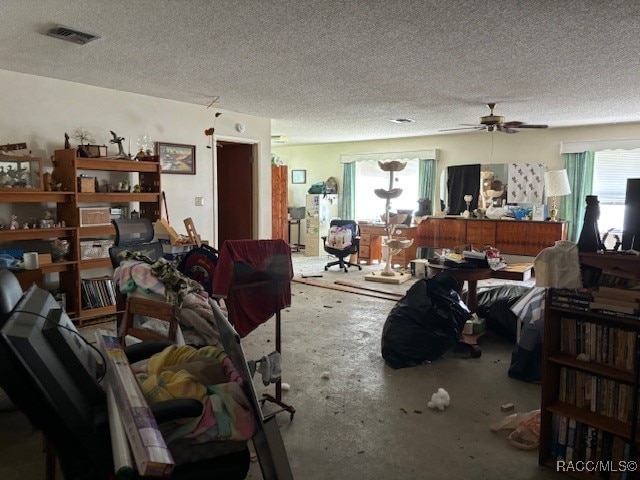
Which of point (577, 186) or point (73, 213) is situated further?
point (577, 186)

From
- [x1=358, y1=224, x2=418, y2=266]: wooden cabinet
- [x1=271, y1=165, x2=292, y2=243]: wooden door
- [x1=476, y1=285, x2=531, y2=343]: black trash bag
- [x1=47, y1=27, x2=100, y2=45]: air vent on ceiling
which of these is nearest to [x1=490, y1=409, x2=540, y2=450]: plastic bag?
[x1=476, y1=285, x2=531, y2=343]: black trash bag

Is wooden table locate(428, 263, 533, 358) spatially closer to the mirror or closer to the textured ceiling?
the textured ceiling

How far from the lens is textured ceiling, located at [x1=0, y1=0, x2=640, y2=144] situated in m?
2.78

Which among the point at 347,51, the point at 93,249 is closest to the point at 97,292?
the point at 93,249

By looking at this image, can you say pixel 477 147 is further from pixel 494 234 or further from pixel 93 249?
pixel 93 249

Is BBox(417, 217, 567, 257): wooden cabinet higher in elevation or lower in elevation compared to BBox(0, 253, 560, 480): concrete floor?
higher

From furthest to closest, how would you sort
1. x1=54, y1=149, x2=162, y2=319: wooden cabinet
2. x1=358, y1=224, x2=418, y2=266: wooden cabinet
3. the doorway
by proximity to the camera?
x1=358, y1=224, x2=418, y2=266: wooden cabinet, the doorway, x1=54, y1=149, x2=162, y2=319: wooden cabinet

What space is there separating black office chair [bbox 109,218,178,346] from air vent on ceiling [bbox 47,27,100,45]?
1.32m

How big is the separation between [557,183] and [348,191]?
4.05 meters

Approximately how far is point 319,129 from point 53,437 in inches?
271

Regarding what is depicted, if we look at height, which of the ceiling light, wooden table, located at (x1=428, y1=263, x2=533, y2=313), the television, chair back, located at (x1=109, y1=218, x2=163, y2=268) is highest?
the ceiling light

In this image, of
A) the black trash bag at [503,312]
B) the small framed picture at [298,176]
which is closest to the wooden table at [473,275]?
the black trash bag at [503,312]

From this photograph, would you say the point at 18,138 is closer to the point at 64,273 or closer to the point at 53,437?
the point at 64,273

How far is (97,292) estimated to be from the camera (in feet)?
14.9
